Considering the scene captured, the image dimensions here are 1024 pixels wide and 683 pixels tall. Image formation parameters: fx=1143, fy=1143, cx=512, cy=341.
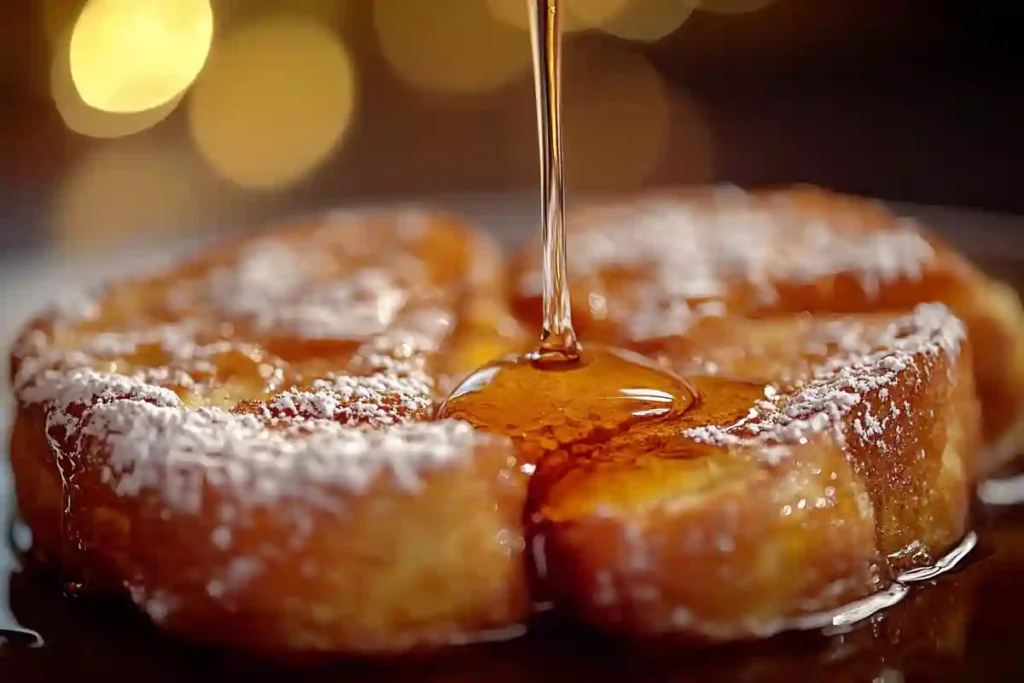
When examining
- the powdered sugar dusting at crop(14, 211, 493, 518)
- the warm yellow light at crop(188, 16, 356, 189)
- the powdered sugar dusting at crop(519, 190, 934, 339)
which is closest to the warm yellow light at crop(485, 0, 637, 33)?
the warm yellow light at crop(188, 16, 356, 189)

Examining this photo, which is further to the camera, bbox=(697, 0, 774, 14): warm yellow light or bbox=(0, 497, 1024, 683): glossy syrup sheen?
bbox=(697, 0, 774, 14): warm yellow light

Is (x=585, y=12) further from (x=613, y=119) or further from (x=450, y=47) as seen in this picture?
(x=450, y=47)

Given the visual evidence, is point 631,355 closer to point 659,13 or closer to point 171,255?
point 171,255

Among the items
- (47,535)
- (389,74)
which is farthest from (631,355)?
(389,74)

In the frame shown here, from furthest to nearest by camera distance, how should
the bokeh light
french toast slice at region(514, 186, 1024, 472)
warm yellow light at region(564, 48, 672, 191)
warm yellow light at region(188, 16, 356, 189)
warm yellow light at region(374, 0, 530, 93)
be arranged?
1. warm yellow light at region(374, 0, 530, 93)
2. warm yellow light at region(188, 16, 356, 189)
3. warm yellow light at region(564, 48, 672, 191)
4. the bokeh light
5. french toast slice at region(514, 186, 1024, 472)

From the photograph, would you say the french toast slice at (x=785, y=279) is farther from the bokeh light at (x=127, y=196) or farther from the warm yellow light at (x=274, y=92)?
the warm yellow light at (x=274, y=92)

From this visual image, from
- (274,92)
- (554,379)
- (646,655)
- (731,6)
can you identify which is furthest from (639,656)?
(274,92)

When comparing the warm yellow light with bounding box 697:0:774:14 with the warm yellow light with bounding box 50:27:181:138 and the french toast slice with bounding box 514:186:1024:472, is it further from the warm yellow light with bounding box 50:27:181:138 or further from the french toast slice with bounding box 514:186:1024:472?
the french toast slice with bounding box 514:186:1024:472

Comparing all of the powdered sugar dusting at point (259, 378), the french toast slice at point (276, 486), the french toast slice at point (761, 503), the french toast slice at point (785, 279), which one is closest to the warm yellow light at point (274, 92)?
the powdered sugar dusting at point (259, 378)
